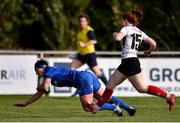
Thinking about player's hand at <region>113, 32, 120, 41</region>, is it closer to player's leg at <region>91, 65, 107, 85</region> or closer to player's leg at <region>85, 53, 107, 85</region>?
player's leg at <region>85, 53, 107, 85</region>

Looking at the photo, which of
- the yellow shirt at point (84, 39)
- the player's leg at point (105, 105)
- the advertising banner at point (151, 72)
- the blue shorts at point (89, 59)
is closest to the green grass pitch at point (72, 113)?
the player's leg at point (105, 105)

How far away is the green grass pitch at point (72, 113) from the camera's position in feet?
50.5

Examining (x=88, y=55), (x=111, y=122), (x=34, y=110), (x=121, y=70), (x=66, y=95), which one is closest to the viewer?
(x=111, y=122)

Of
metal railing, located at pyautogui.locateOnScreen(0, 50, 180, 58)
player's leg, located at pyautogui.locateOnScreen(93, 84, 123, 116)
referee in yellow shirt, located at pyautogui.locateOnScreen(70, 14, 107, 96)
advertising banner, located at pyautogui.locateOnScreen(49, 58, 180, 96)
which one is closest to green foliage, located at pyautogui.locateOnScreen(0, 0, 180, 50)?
metal railing, located at pyautogui.locateOnScreen(0, 50, 180, 58)

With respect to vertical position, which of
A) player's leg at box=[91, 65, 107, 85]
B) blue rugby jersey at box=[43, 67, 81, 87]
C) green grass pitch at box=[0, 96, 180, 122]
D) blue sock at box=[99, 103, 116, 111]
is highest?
blue rugby jersey at box=[43, 67, 81, 87]

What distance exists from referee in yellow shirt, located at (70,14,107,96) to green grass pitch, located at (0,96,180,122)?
205 cm

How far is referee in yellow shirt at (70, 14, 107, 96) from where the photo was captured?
2272cm

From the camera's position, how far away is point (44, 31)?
3525cm

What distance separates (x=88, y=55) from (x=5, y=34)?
12491 mm

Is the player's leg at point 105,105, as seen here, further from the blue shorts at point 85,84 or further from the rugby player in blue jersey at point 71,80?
the blue shorts at point 85,84

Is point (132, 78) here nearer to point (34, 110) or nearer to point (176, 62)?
point (34, 110)

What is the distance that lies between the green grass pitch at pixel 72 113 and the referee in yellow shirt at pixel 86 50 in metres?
2.05

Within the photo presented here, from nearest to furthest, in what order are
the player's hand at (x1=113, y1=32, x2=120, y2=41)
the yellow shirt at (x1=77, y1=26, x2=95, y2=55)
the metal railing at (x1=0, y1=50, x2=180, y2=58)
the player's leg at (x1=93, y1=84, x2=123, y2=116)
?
the player's hand at (x1=113, y1=32, x2=120, y2=41) < the player's leg at (x1=93, y1=84, x2=123, y2=116) < the yellow shirt at (x1=77, y1=26, x2=95, y2=55) < the metal railing at (x1=0, y1=50, x2=180, y2=58)

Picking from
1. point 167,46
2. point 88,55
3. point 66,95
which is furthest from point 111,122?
point 167,46
